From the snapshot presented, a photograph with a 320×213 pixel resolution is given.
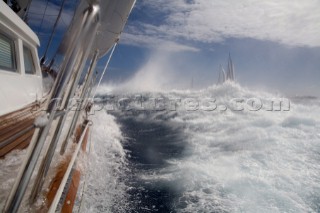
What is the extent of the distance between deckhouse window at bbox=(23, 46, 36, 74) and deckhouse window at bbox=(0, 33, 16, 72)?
2.84ft

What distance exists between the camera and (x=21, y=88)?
4.82 metres

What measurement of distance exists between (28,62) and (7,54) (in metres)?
1.46

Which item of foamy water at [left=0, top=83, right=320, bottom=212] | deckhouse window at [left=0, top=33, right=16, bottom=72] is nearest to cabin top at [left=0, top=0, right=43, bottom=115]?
deckhouse window at [left=0, top=33, right=16, bottom=72]

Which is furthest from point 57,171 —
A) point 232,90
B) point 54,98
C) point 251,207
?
point 232,90

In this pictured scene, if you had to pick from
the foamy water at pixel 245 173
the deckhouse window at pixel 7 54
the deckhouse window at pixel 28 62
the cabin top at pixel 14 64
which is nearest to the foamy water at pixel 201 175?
the foamy water at pixel 245 173

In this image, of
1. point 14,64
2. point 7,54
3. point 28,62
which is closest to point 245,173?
point 28,62

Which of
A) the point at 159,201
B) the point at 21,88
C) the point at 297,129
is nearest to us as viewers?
the point at 21,88

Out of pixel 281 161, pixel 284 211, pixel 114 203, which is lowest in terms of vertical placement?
pixel 114 203

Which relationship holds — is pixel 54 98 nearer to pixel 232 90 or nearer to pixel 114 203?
pixel 114 203

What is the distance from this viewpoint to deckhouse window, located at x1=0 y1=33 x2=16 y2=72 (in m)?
4.26

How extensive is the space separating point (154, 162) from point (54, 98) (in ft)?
31.3

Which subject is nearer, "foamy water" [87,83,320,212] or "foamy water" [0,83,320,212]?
"foamy water" [0,83,320,212]

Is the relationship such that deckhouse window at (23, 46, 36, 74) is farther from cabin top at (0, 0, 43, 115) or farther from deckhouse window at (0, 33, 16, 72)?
deckhouse window at (0, 33, 16, 72)

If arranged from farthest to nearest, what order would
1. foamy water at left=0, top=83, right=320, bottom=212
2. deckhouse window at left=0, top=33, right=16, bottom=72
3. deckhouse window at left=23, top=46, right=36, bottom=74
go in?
foamy water at left=0, top=83, right=320, bottom=212
deckhouse window at left=23, top=46, right=36, bottom=74
deckhouse window at left=0, top=33, right=16, bottom=72
